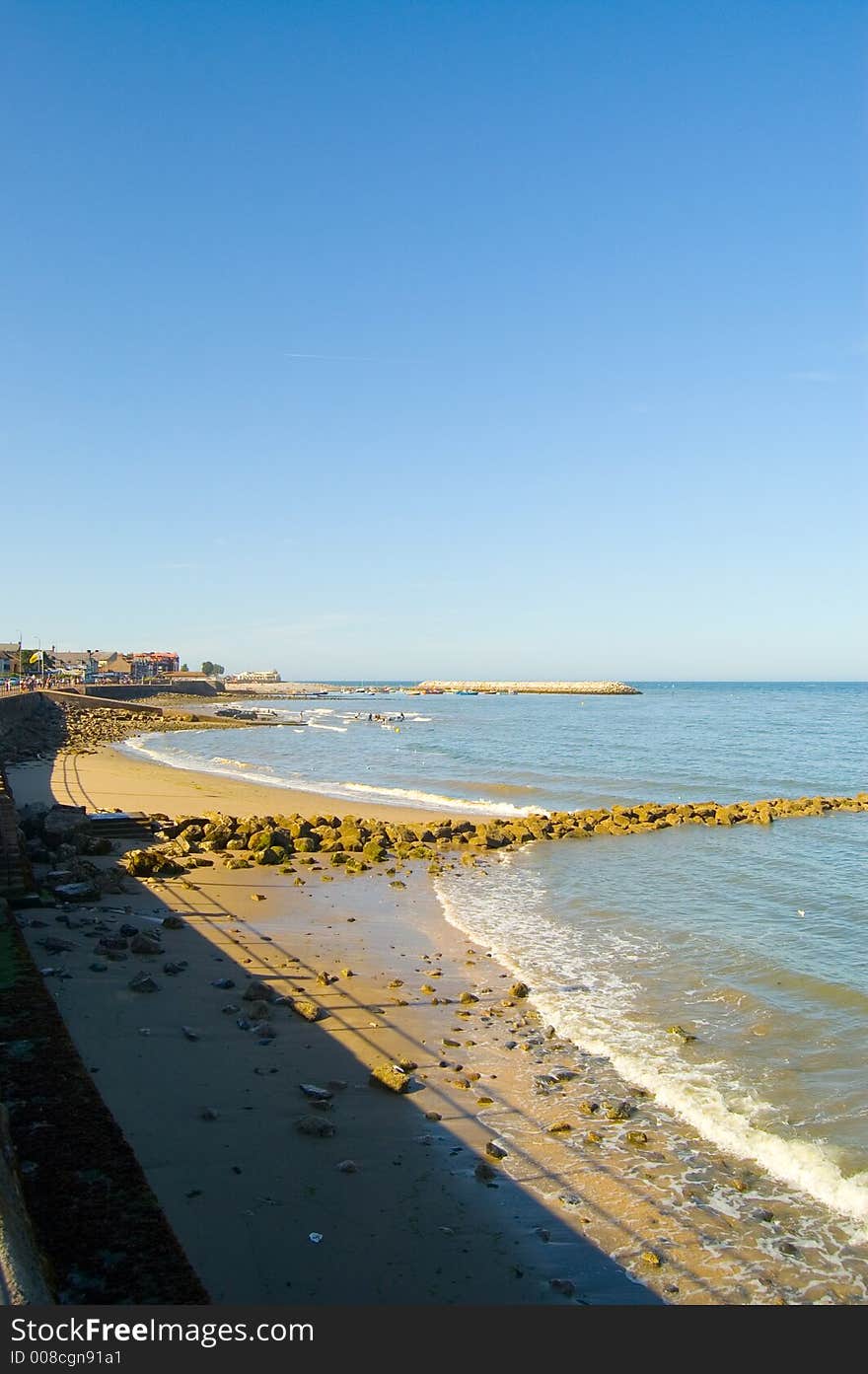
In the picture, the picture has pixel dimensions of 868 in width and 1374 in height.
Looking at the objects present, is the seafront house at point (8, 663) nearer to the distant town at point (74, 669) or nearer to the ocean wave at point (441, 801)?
the distant town at point (74, 669)

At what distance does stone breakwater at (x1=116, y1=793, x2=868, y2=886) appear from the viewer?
19391mm

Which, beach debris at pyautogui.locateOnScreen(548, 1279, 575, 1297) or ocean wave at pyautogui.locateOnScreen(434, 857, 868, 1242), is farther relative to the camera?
ocean wave at pyautogui.locateOnScreen(434, 857, 868, 1242)

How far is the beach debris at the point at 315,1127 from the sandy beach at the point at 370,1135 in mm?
21

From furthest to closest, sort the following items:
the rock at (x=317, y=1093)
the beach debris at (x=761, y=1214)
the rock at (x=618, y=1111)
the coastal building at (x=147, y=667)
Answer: the coastal building at (x=147, y=667)
the rock at (x=618, y=1111)
the rock at (x=317, y=1093)
the beach debris at (x=761, y=1214)

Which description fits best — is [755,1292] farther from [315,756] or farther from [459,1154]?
[315,756]

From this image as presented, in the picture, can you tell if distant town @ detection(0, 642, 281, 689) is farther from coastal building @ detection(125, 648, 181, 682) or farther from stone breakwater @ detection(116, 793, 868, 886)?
stone breakwater @ detection(116, 793, 868, 886)

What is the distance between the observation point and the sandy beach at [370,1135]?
18.8 ft

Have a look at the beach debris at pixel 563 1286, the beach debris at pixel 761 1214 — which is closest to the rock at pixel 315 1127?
the beach debris at pixel 563 1286

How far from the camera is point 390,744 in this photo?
195 feet

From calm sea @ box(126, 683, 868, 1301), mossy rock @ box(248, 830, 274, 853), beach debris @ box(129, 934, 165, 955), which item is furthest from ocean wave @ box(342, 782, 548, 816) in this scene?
beach debris @ box(129, 934, 165, 955)

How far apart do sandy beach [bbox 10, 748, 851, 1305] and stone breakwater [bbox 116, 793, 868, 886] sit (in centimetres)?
605

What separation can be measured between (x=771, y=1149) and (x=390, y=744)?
52056 mm

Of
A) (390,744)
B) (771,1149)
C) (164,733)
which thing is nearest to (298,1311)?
(771,1149)

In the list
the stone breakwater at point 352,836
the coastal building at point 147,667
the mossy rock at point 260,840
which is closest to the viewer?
the stone breakwater at point 352,836
